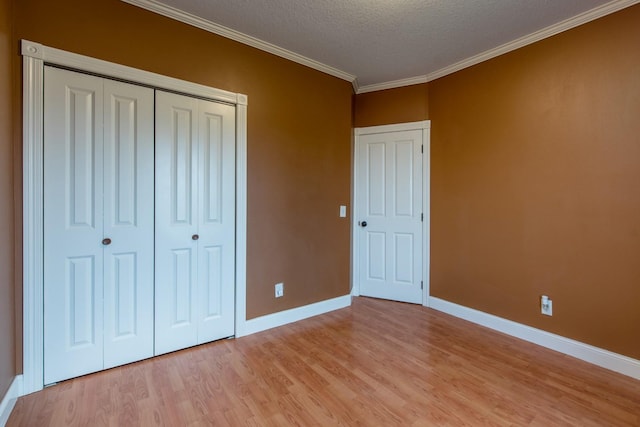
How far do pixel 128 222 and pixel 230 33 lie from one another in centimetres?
168

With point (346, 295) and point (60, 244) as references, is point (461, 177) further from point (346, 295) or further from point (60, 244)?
point (60, 244)

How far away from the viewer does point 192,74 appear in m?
2.36

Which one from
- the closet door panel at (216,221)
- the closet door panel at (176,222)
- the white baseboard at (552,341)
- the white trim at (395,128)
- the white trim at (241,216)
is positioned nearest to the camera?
the white baseboard at (552,341)

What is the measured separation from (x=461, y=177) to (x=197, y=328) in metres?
2.80

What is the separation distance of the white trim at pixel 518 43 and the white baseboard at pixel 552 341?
2376 mm

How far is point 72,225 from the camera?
1.93 meters

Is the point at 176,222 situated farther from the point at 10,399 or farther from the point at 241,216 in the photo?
the point at 10,399

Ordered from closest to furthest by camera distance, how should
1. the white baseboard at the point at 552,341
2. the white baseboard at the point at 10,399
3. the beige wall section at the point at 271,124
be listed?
1. the white baseboard at the point at 10,399
2. the beige wall section at the point at 271,124
3. the white baseboard at the point at 552,341

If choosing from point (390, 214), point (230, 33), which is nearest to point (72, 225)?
point (230, 33)

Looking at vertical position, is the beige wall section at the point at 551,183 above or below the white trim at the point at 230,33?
below

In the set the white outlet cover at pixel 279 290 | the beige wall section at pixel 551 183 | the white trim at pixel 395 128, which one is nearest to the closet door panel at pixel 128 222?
the white outlet cover at pixel 279 290

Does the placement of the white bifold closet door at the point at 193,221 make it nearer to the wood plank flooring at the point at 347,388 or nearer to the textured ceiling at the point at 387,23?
the wood plank flooring at the point at 347,388

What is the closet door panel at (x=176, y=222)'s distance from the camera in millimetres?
2236

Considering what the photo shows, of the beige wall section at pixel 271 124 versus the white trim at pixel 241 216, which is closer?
the beige wall section at pixel 271 124
